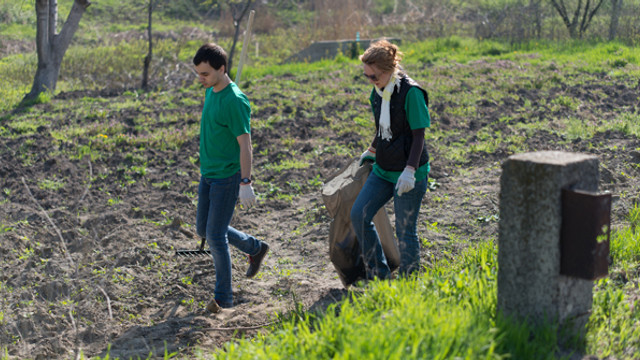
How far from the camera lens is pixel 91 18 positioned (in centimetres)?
2505

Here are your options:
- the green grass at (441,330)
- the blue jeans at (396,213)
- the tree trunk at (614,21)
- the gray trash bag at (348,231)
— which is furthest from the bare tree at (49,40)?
the tree trunk at (614,21)

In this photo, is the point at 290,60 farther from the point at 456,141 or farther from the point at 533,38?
the point at 456,141

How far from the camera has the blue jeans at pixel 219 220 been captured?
165 inches

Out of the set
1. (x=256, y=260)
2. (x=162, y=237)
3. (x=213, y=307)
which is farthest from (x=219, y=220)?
(x=162, y=237)

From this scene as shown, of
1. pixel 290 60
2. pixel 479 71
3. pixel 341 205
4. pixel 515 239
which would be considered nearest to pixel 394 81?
pixel 341 205

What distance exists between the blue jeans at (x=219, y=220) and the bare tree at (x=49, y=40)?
944 cm

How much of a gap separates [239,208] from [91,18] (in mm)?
21166

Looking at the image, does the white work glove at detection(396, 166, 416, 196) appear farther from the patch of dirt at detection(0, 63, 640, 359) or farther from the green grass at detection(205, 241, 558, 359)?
the patch of dirt at detection(0, 63, 640, 359)

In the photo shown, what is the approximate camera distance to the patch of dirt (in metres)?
4.14

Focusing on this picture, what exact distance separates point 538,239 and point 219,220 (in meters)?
2.20

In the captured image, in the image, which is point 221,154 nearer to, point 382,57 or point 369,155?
point 369,155

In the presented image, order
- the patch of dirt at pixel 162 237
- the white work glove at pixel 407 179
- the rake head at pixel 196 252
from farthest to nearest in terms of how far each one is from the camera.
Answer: the rake head at pixel 196 252
the patch of dirt at pixel 162 237
the white work glove at pixel 407 179

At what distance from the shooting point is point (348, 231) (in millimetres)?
4465

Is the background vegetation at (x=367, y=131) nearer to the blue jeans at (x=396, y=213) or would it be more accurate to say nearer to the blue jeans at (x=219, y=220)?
the blue jeans at (x=396, y=213)
